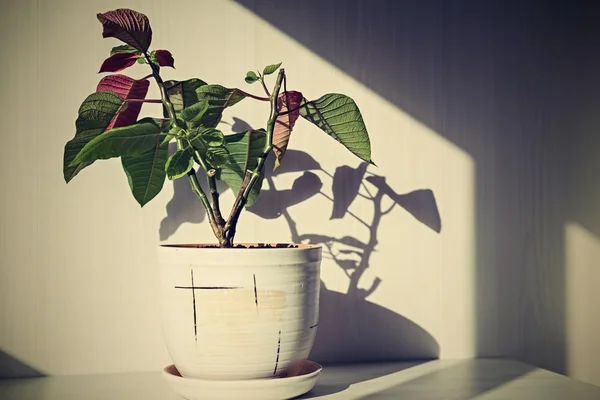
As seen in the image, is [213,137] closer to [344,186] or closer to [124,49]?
[124,49]

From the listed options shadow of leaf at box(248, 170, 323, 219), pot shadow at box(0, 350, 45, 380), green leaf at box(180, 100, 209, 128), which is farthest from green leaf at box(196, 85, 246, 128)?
pot shadow at box(0, 350, 45, 380)

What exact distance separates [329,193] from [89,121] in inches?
19.0

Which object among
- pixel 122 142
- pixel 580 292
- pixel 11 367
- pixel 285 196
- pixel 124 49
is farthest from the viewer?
pixel 580 292

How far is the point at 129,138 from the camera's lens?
0.91m

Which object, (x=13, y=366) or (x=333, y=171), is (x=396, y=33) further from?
(x=13, y=366)

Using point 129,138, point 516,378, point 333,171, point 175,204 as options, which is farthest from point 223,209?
point 516,378

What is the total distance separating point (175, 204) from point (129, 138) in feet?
1.00

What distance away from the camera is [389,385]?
1.09m

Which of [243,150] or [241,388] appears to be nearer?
[241,388]

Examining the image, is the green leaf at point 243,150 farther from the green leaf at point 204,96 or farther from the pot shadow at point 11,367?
the pot shadow at point 11,367

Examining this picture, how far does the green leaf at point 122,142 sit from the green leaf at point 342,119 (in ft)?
0.81

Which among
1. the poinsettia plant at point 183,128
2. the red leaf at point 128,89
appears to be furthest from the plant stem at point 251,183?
the red leaf at point 128,89

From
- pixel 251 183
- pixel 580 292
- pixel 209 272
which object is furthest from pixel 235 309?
pixel 580 292

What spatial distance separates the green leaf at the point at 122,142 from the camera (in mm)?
868
